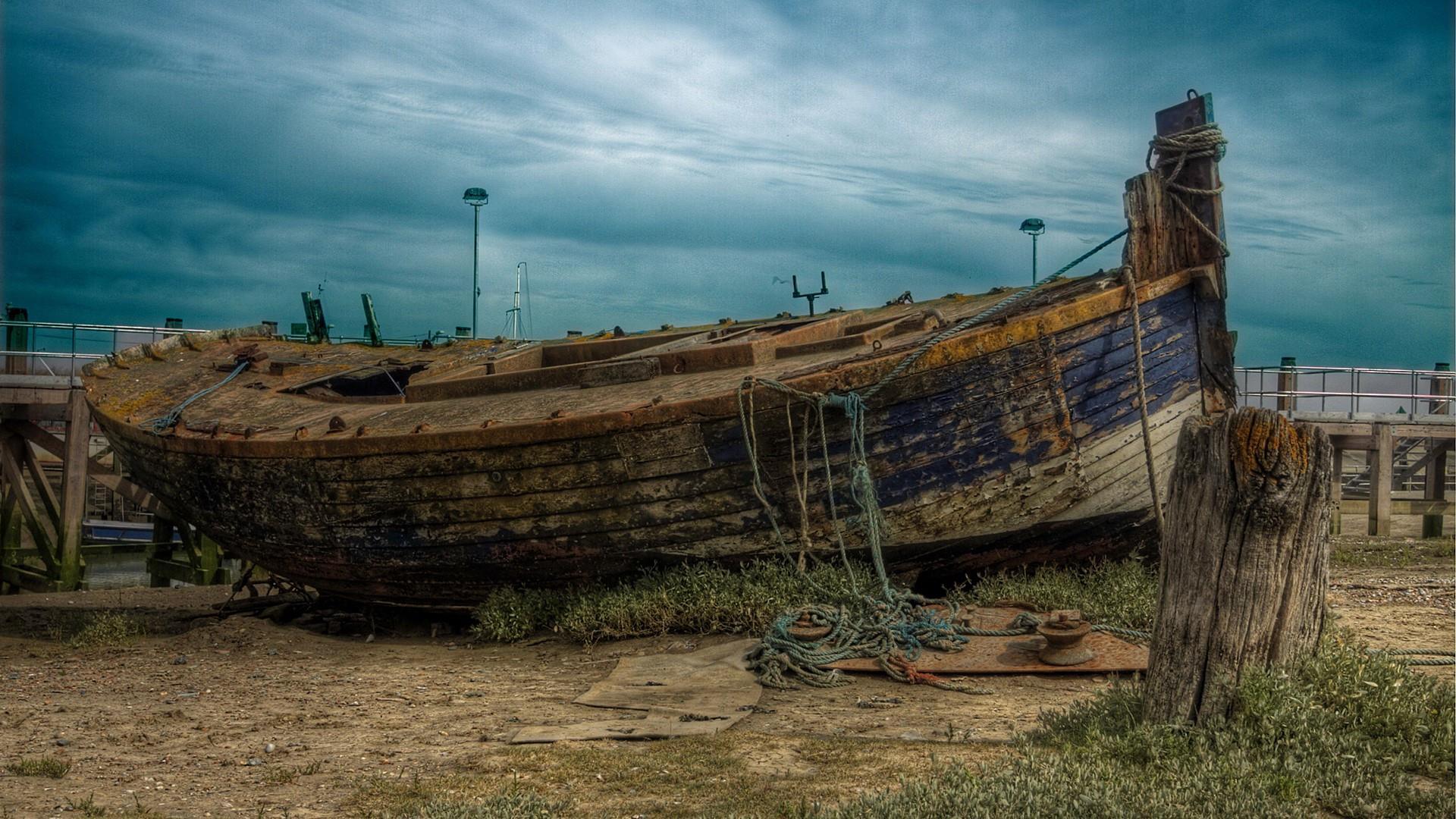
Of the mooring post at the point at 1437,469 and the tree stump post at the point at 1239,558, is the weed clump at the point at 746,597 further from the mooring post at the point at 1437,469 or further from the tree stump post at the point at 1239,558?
the mooring post at the point at 1437,469

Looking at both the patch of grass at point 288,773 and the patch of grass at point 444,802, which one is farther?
the patch of grass at point 288,773

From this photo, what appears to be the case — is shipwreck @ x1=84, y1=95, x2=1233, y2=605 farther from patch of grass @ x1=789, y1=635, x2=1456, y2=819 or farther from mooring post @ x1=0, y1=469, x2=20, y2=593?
mooring post @ x1=0, y1=469, x2=20, y2=593

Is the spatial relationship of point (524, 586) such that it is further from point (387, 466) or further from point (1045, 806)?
point (1045, 806)

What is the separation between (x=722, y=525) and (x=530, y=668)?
1.44 metres

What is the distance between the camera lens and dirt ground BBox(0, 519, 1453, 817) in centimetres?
438

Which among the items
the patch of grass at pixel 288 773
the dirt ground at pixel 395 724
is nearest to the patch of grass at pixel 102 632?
the dirt ground at pixel 395 724

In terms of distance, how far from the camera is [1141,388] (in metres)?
7.05

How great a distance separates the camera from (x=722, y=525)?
23.8 ft

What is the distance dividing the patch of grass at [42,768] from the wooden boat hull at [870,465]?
3.22m

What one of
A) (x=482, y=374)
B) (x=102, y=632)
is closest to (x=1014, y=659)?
(x=482, y=374)

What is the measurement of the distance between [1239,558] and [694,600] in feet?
12.1

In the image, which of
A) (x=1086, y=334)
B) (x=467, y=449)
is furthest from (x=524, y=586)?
(x=1086, y=334)

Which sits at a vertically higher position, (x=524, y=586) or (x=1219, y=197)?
(x=1219, y=197)

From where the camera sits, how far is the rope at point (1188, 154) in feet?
24.5
